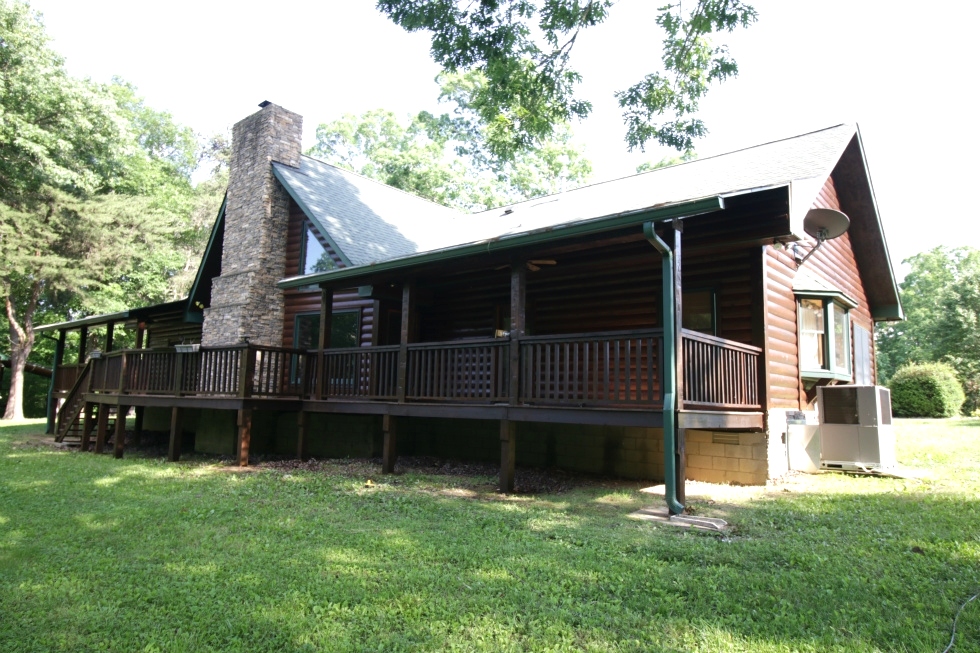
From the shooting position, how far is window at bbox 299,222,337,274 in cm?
1547

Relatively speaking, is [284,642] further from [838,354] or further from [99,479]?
[838,354]

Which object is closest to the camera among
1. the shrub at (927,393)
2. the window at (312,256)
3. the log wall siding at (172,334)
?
the window at (312,256)

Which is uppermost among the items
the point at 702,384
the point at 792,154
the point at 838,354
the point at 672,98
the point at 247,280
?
the point at 672,98

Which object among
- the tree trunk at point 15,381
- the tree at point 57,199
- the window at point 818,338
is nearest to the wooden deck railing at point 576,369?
the window at point 818,338

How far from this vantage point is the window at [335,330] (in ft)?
48.2

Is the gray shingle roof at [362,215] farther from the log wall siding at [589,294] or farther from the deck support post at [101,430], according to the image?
the deck support post at [101,430]

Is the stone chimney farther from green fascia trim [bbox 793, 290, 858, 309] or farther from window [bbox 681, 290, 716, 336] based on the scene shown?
green fascia trim [bbox 793, 290, 858, 309]

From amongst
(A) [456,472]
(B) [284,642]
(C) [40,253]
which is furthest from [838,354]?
(C) [40,253]

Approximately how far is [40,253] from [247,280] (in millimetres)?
14643

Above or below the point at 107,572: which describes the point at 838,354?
above

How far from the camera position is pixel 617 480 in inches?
Result: 404

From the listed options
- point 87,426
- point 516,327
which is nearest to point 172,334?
point 87,426

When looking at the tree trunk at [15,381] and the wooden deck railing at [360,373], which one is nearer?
the wooden deck railing at [360,373]

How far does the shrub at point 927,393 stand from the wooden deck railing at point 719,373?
21.6 metres
